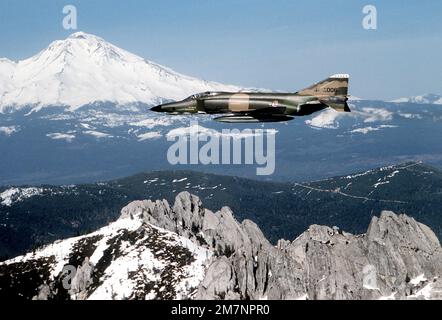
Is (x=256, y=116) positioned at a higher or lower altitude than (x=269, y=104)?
lower

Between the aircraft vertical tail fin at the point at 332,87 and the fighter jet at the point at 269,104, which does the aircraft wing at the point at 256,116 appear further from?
the aircraft vertical tail fin at the point at 332,87

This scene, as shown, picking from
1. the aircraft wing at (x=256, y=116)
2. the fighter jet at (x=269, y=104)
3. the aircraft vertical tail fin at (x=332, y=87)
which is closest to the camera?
the aircraft wing at (x=256, y=116)

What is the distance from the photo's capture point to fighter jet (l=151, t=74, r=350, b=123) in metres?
108

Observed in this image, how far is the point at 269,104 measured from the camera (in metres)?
112

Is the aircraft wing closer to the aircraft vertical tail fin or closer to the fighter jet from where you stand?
the fighter jet

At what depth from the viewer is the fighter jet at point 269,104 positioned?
353 ft

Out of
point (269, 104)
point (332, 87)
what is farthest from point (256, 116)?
point (332, 87)

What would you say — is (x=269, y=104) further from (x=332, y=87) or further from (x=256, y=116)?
(x=332, y=87)

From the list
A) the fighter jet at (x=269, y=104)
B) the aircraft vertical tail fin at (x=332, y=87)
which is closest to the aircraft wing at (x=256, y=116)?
the fighter jet at (x=269, y=104)

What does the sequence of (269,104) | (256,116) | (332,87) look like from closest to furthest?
(256,116)
(269,104)
(332,87)

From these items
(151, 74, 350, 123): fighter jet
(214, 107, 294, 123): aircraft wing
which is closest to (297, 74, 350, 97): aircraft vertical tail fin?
(151, 74, 350, 123): fighter jet
